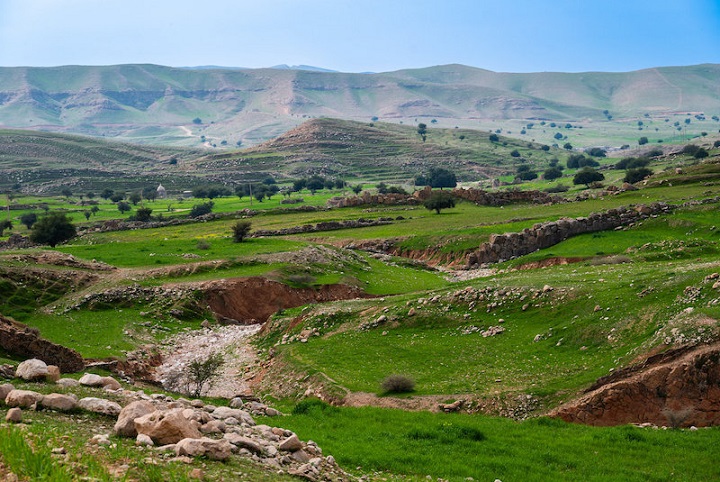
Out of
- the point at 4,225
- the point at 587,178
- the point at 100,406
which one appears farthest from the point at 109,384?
the point at 587,178

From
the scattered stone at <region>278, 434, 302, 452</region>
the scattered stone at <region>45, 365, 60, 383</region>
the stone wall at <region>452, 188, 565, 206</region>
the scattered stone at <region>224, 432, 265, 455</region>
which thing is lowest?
the stone wall at <region>452, 188, 565, 206</region>

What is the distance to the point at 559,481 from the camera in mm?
15617

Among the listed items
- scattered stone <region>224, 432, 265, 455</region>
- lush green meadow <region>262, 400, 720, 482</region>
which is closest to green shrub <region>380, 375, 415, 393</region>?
lush green meadow <region>262, 400, 720, 482</region>

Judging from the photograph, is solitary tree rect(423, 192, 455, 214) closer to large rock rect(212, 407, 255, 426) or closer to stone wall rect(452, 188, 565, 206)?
stone wall rect(452, 188, 565, 206)

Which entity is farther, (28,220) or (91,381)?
(28,220)

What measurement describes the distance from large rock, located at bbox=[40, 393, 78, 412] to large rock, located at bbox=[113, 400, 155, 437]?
4.74 feet

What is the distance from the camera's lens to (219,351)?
38812 mm

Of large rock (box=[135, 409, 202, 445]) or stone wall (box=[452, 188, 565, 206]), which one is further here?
stone wall (box=[452, 188, 565, 206])

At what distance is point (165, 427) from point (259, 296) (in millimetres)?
35892

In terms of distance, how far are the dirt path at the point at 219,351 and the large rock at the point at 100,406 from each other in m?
14.9

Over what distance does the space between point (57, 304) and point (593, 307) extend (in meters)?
31.4

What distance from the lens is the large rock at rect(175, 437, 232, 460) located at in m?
12.7

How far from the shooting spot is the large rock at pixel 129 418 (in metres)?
13.6

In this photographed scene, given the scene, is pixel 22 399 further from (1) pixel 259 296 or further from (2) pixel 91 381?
(1) pixel 259 296
